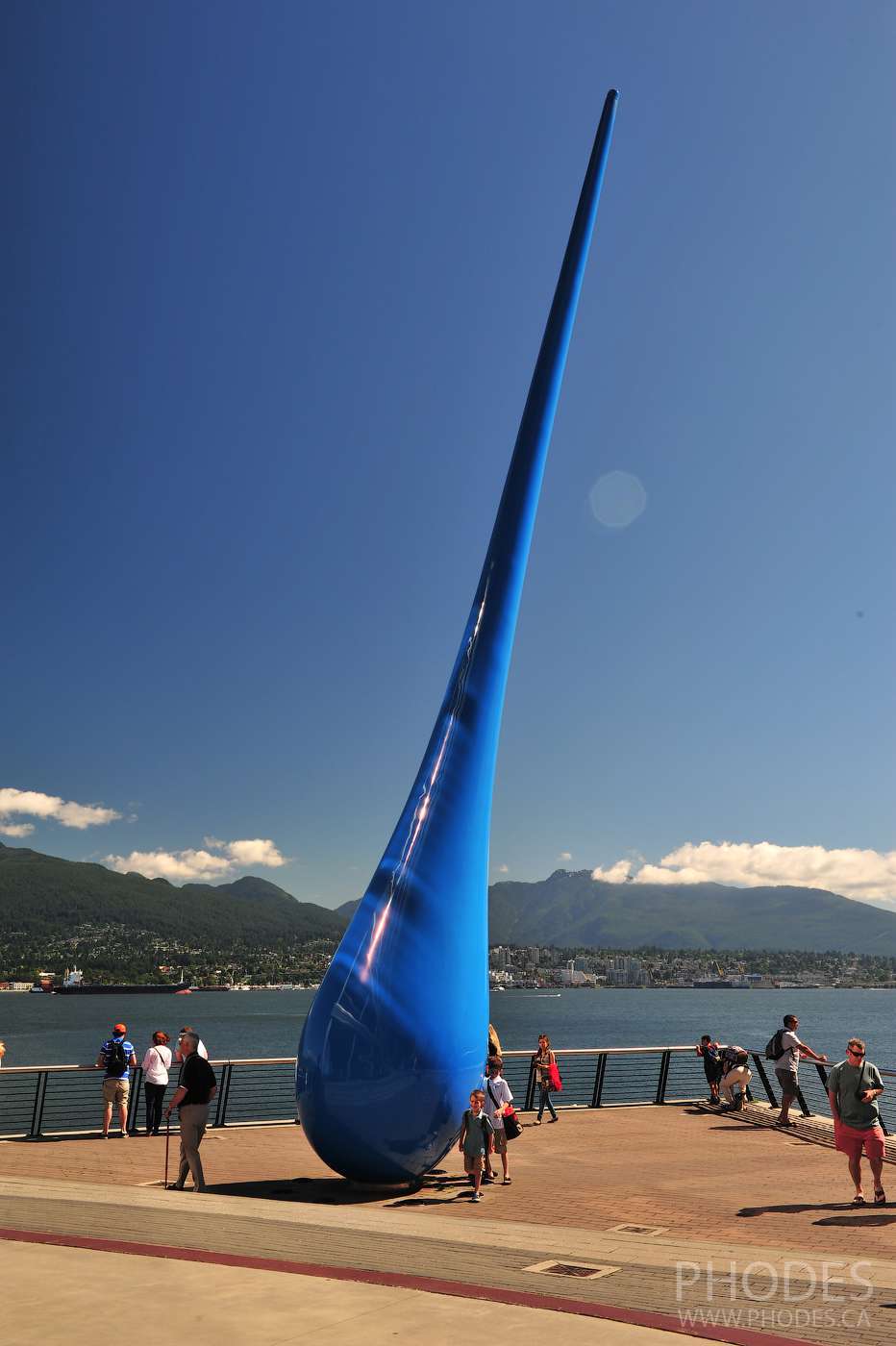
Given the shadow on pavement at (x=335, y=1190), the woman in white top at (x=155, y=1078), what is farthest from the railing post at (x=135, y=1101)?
the shadow on pavement at (x=335, y=1190)

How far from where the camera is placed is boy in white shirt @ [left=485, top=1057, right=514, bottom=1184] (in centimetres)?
957

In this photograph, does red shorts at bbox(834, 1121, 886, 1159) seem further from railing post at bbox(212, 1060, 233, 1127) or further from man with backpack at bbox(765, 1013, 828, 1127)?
railing post at bbox(212, 1060, 233, 1127)

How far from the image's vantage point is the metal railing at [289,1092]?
15.3 meters

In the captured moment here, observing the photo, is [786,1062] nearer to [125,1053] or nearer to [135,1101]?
[135,1101]

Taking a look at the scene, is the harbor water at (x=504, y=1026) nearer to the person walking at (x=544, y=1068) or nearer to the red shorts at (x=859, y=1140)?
the person walking at (x=544, y=1068)

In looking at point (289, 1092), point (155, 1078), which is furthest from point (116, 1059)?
point (289, 1092)

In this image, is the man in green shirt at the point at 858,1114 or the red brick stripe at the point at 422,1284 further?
the man in green shirt at the point at 858,1114

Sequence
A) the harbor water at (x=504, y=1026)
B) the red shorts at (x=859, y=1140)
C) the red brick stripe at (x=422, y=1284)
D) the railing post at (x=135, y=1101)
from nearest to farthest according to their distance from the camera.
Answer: the red brick stripe at (x=422, y=1284), the red shorts at (x=859, y=1140), the railing post at (x=135, y=1101), the harbor water at (x=504, y=1026)

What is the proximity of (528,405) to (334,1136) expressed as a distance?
895 centimetres

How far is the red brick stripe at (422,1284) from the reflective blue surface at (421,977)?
2.94 m

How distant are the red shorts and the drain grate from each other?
369 cm

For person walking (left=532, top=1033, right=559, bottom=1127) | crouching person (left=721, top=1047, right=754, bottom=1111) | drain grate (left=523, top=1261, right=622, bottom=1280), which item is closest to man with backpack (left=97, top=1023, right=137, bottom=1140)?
person walking (left=532, top=1033, right=559, bottom=1127)

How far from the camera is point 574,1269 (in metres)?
5.76

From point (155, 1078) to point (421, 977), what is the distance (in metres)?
5.66
